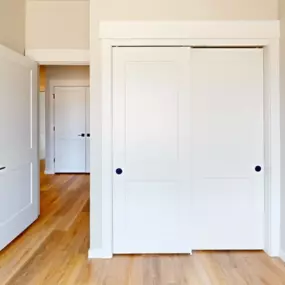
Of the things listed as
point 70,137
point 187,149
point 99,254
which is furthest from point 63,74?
point 99,254

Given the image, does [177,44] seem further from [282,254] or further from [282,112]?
[282,254]

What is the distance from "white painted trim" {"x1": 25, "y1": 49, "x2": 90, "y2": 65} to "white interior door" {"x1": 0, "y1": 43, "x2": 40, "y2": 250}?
136mm

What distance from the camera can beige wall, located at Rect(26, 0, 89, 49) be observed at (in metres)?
3.97

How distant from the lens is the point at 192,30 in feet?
9.77

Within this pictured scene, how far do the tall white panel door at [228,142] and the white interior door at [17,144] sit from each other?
180 cm

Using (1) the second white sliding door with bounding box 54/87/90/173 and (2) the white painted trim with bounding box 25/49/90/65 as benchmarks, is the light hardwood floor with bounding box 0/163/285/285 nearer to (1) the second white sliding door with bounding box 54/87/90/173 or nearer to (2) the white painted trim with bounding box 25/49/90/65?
(2) the white painted trim with bounding box 25/49/90/65

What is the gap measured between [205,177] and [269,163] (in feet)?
1.95

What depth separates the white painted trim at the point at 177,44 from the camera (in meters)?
2.96

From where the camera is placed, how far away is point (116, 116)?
3008 mm

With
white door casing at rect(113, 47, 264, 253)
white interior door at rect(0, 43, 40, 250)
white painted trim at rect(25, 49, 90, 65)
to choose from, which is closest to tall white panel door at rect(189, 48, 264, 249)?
white door casing at rect(113, 47, 264, 253)

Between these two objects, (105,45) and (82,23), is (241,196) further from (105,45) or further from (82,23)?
(82,23)

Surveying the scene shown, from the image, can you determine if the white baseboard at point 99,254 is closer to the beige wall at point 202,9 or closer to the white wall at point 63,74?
the beige wall at point 202,9

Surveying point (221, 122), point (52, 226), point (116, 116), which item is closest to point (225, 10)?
point (221, 122)

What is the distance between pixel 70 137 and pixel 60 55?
4.58m
